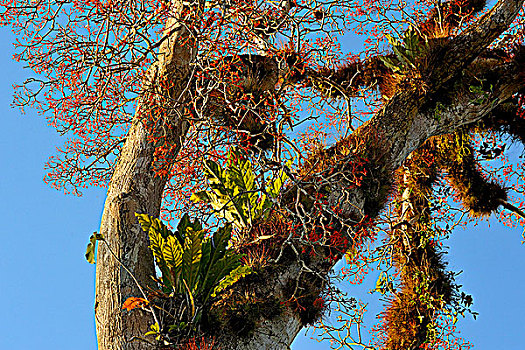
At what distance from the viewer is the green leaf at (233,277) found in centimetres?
354

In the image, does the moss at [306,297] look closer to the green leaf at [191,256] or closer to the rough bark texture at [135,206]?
the green leaf at [191,256]

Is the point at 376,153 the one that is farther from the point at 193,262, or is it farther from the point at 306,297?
the point at 193,262

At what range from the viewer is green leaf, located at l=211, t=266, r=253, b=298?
354cm

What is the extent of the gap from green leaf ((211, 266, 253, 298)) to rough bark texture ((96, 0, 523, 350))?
22cm

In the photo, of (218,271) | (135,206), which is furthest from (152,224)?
(218,271)

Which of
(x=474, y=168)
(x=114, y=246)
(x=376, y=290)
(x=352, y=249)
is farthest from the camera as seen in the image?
(x=474, y=168)

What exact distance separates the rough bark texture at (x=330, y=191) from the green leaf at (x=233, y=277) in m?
0.22

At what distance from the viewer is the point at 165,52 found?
4152 millimetres

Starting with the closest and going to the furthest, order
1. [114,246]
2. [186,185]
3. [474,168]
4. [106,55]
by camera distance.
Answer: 1. [114,246]
2. [106,55]
3. [186,185]
4. [474,168]

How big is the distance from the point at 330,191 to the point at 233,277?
1060 mm

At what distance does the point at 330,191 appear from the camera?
4.18 m

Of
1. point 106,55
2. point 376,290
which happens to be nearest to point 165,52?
point 106,55

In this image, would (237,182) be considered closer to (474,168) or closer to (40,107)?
(40,107)

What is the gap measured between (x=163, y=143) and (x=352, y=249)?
1555mm
